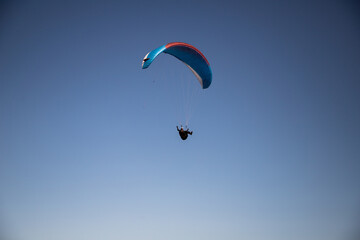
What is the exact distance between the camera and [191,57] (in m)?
22.8

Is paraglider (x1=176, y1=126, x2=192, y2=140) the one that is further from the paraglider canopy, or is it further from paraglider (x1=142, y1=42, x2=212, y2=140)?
the paraglider canopy

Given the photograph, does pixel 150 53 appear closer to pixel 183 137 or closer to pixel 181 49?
pixel 181 49

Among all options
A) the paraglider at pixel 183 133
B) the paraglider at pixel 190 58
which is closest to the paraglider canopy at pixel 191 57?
the paraglider at pixel 190 58

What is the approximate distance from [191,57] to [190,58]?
16 cm

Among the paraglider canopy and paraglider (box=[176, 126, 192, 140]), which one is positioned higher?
the paraglider canopy

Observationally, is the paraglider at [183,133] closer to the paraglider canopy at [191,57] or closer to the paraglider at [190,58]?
the paraglider at [190,58]

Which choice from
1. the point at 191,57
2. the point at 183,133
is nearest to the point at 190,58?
the point at 191,57

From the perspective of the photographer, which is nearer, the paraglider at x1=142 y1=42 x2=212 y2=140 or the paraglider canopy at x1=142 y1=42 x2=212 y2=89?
the paraglider canopy at x1=142 y1=42 x2=212 y2=89

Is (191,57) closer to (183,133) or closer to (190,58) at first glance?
(190,58)

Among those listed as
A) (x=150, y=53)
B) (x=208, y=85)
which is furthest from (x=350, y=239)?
(x=150, y=53)

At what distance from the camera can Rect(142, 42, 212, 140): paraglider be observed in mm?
20703

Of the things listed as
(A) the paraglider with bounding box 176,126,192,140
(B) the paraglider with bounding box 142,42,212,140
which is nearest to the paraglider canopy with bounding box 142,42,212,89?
(B) the paraglider with bounding box 142,42,212,140

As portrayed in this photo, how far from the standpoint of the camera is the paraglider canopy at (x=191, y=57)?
67.1 ft

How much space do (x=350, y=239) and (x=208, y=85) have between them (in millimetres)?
102567
